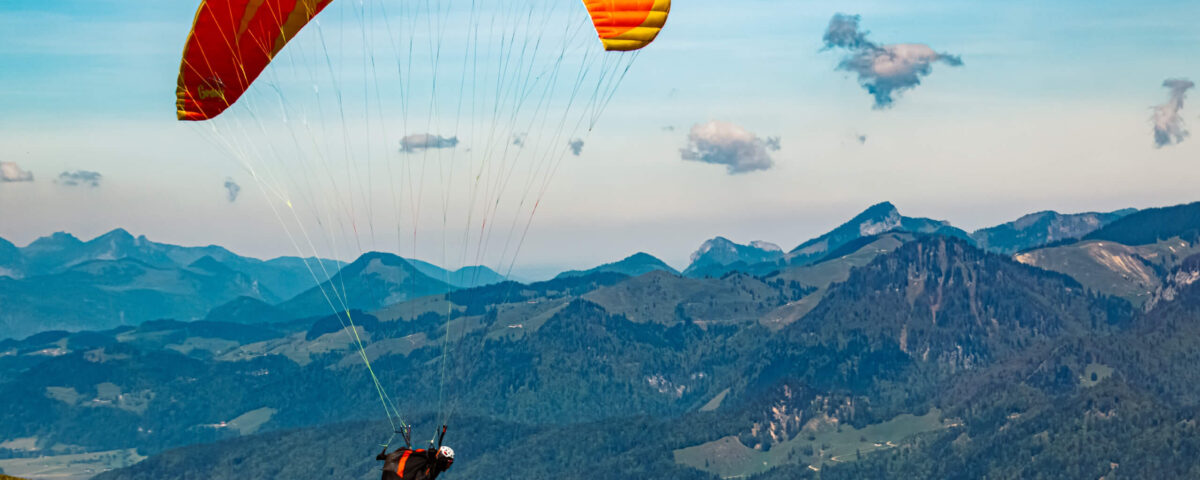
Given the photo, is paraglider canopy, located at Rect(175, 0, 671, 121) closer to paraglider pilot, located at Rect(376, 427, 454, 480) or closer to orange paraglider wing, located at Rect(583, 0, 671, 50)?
orange paraglider wing, located at Rect(583, 0, 671, 50)

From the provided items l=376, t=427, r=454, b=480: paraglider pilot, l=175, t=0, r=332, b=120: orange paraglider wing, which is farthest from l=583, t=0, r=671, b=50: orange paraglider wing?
l=376, t=427, r=454, b=480: paraglider pilot

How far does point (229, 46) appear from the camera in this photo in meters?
56.0

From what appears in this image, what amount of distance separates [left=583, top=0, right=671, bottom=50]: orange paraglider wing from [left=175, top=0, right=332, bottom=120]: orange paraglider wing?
14.3 meters

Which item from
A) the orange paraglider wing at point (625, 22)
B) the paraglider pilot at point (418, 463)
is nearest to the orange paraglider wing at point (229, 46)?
the orange paraglider wing at point (625, 22)

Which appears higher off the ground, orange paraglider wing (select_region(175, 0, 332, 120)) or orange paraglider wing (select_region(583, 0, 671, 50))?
orange paraglider wing (select_region(175, 0, 332, 120))

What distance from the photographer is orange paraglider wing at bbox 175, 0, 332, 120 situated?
5488 cm

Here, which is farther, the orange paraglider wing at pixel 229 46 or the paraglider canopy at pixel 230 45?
the orange paraglider wing at pixel 229 46

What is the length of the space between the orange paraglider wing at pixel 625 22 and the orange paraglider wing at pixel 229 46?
1432 centimetres

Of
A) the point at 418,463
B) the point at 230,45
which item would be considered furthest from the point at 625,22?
the point at 418,463

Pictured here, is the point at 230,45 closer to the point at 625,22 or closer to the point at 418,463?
the point at 625,22

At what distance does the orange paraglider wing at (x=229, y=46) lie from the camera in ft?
180

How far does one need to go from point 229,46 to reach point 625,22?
62.6 ft

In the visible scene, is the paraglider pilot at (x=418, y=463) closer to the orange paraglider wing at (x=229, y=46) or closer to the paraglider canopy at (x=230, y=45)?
the paraglider canopy at (x=230, y=45)

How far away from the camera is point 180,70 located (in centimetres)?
5678
